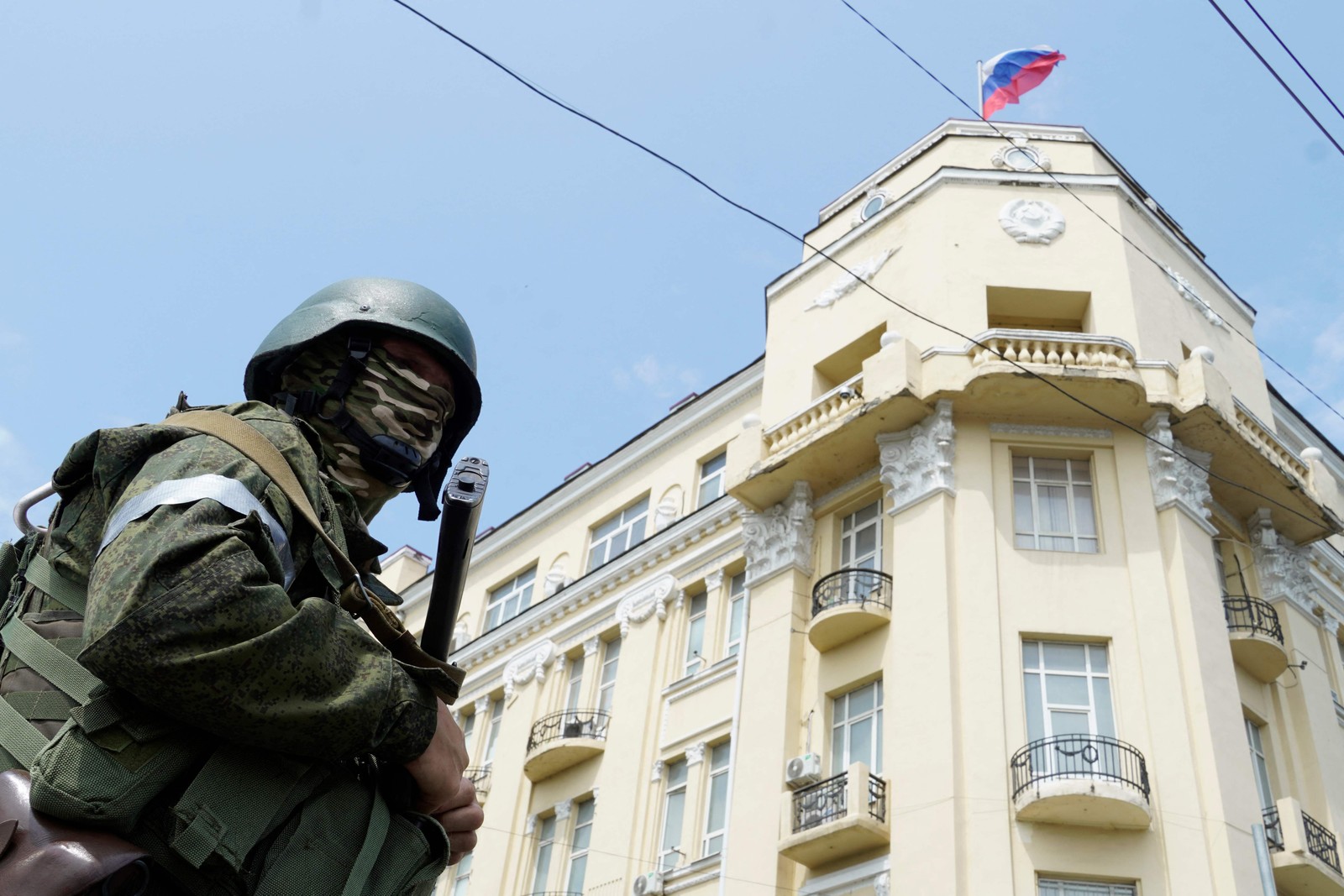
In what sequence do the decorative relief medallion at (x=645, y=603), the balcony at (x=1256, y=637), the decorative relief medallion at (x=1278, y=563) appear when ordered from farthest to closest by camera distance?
the decorative relief medallion at (x=645, y=603) < the decorative relief medallion at (x=1278, y=563) < the balcony at (x=1256, y=637)

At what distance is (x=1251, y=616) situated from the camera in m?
18.4

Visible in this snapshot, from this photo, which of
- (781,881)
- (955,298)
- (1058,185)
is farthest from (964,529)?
(1058,185)

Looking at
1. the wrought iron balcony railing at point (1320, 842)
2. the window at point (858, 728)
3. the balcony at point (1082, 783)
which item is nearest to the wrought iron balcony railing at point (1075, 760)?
the balcony at point (1082, 783)

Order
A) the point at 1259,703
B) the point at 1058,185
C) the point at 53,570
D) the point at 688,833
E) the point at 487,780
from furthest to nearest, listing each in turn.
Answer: the point at 487,780 → the point at 1058,185 → the point at 688,833 → the point at 1259,703 → the point at 53,570

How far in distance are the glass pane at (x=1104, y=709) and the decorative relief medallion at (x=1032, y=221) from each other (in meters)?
7.90

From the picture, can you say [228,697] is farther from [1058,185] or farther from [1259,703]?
[1058,185]

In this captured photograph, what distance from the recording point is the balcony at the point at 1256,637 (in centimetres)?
1798

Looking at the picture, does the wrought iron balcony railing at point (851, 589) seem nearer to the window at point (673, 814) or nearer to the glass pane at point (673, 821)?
the window at point (673, 814)

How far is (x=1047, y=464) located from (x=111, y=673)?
18484 mm

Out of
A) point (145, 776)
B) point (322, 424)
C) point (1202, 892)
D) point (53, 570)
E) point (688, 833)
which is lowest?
point (145, 776)

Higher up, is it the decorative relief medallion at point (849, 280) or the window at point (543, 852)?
the decorative relief medallion at point (849, 280)

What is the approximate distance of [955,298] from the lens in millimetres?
20578

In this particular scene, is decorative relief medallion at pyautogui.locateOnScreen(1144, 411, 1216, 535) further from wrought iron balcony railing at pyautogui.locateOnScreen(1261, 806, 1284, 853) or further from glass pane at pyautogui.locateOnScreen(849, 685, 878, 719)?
glass pane at pyautogui.locateOnScreen(849, 685, 878, 719)

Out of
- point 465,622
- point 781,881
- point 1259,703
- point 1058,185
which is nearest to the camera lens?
point 781,881
